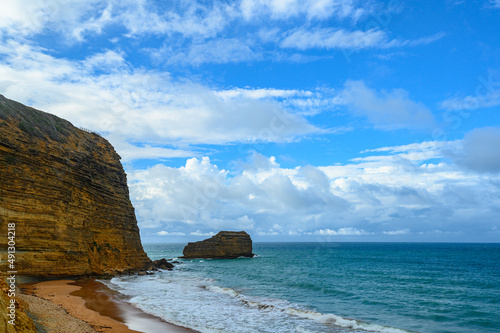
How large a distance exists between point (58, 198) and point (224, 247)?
2512 inches

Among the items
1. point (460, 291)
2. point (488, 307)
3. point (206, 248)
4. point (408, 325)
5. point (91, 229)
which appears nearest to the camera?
point (408, 325)

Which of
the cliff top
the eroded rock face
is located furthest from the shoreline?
the eroded rock face

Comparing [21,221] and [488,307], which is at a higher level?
[21,221]

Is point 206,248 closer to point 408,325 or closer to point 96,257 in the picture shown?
point 96,257

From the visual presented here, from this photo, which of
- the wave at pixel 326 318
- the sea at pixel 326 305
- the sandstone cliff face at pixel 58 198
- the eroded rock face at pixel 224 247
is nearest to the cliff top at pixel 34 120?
the sandstone cliff face at pixel 58 198

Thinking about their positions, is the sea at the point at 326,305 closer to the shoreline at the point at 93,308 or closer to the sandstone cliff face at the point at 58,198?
the shoreline at the point at 93,308

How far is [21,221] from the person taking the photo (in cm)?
2633

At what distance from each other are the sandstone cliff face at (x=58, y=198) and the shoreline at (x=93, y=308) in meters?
3.15

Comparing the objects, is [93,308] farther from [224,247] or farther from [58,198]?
[224,247]

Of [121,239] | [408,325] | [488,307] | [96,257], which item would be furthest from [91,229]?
[488,307]

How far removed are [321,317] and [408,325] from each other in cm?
540

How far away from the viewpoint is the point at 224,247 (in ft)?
296

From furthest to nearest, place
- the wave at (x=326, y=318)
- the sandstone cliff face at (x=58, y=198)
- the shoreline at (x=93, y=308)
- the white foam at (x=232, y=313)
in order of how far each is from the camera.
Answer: the sandstone cliff face at (x=58, y=198) → the wave at (x=326, y=318) → the white foam at (x=232, y=313) → the shoreline at (x=93, y=308)

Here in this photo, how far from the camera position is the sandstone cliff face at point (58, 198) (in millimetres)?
26672
